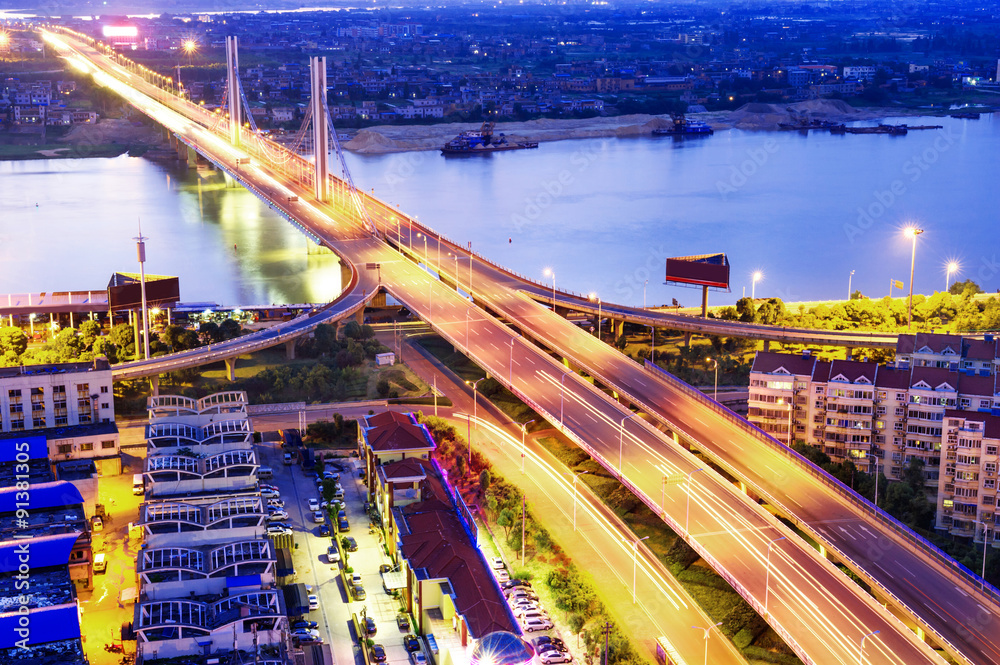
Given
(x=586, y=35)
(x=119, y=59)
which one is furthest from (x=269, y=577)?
(x=586, y=35)

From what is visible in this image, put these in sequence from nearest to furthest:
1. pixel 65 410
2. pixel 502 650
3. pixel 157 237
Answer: pixel 502 650 < pixel 65 410 < pixel 157 237

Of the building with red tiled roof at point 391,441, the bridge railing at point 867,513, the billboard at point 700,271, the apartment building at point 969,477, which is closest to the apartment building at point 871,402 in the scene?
the apartment building at point 969,477

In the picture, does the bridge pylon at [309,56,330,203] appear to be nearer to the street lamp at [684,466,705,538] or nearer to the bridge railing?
the bridge railing

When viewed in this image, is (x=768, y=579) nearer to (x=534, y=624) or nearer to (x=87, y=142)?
(x=534, y=624)

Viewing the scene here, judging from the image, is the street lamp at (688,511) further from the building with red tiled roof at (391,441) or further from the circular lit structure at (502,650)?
the building with red tiled roof at (391,441)

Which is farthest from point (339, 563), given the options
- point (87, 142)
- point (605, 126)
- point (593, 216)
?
point (605, 126)

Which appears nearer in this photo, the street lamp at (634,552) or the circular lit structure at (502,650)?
the circular lit structure at (502,650)

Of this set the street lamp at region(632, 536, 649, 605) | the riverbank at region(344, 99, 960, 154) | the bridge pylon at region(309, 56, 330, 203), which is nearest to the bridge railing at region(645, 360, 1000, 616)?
the street lamp at region(632, 536, 649, 605)
